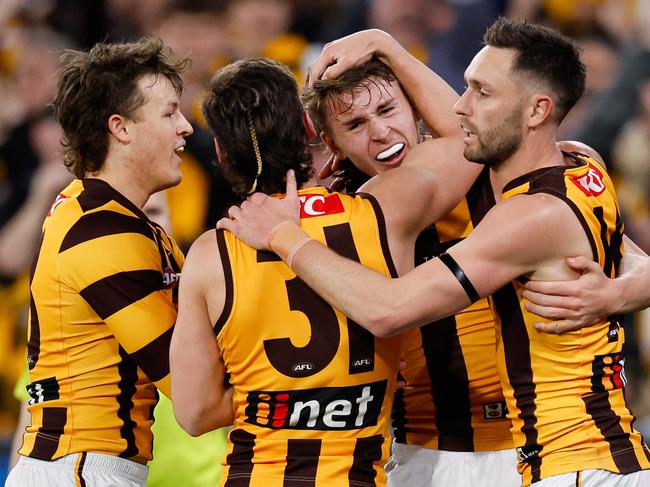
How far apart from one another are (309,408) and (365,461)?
0.84 feet

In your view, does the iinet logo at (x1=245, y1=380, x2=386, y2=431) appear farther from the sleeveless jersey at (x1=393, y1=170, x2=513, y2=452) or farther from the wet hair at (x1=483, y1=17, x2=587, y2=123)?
the wet hair at (x1=483, y1=17, x2=587, y2=123)

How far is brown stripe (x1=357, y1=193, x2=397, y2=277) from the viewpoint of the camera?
3079 mm

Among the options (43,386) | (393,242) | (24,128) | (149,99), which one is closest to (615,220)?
(393,242)

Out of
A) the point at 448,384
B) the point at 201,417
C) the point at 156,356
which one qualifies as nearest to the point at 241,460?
the point at 201,417

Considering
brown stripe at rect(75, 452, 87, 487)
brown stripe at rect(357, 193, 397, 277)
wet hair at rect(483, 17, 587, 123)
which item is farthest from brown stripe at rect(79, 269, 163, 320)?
wet hair at rect(483, 17, 587, 123)

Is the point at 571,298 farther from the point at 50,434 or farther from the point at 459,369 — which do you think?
the point at 50,434

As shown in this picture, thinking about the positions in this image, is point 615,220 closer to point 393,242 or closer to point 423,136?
point 393,242

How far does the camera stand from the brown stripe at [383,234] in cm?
308

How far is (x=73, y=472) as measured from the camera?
134 inches

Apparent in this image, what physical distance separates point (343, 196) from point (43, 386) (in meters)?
1.32

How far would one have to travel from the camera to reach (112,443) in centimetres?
346

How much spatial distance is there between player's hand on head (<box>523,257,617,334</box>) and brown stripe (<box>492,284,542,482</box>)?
0.09 meters

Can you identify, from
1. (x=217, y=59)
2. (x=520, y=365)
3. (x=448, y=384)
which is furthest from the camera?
(x=217, y=59)

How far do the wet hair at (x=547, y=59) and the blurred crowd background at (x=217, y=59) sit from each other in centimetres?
458
